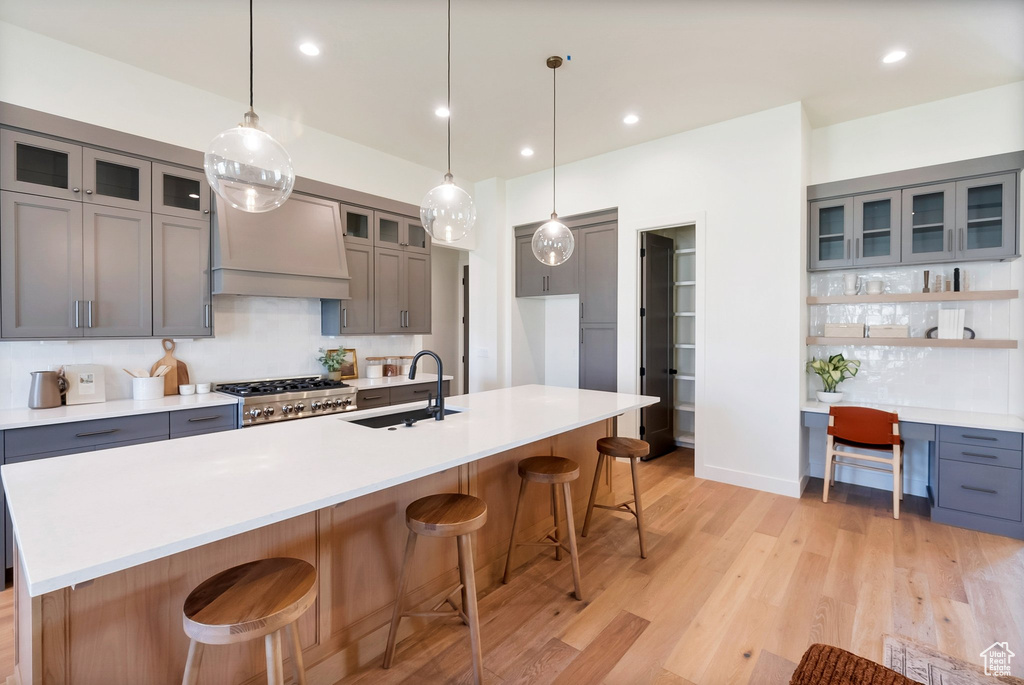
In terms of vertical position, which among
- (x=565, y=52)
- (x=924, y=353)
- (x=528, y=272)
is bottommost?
(x=924, y=353)

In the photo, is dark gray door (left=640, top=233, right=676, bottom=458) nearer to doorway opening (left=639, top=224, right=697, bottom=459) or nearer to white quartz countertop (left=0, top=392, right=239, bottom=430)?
doorway opening (left=639, top=224, right=697, bottom=459)

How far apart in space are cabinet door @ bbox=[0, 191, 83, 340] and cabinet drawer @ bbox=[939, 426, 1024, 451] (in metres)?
5.84

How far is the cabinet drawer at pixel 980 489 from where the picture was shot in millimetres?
2969

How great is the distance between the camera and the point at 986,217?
3309mm

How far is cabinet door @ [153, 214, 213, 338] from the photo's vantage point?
3.10 meters

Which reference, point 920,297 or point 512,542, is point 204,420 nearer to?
point 512,542

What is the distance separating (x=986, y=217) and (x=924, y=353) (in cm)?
109

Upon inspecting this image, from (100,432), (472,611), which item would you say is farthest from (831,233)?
(100,432)

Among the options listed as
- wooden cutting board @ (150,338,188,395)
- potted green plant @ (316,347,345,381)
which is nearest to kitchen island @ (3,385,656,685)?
wooden cutting board @ (150,338,188,395)

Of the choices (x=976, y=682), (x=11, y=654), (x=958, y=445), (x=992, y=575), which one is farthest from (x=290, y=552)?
(x=958, y=445)

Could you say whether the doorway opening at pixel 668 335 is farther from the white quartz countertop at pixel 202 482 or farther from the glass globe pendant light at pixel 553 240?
the white quartz countertop at pixel 202 482

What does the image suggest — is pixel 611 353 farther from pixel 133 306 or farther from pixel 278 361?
pixel 133 306

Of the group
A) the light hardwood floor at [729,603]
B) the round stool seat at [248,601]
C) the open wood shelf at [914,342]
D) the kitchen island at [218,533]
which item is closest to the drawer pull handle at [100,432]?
the light hardwood floor at [729,603]

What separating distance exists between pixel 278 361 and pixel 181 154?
1.75m
